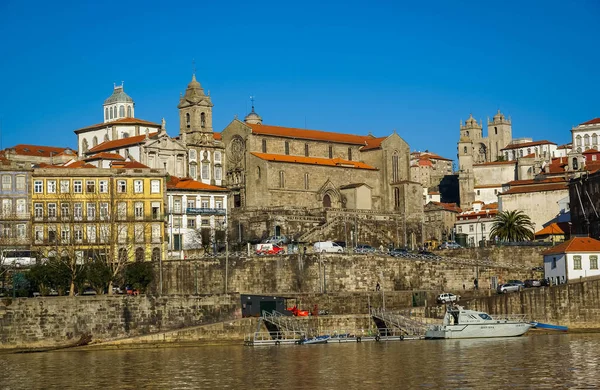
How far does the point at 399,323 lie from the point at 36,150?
63.7 metres

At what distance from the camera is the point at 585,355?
56594 millimetres

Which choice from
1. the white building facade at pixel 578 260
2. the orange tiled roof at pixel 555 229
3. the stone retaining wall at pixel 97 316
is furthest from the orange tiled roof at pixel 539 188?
the stone retaining wall at pixel 97 316

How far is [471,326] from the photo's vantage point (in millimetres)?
68062

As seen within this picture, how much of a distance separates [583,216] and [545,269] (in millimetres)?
16758

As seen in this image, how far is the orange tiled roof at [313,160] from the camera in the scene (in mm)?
120562

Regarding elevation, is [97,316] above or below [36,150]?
below

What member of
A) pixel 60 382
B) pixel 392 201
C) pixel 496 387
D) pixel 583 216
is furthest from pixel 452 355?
pixel 392 201

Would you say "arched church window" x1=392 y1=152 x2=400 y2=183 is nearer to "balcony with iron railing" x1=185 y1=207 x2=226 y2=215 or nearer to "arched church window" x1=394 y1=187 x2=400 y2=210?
"arched church window" x1=394 y1=187 x2=400 y2=210

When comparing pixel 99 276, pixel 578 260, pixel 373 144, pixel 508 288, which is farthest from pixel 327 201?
pixel 99 276

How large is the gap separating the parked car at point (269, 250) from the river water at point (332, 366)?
22753 mm

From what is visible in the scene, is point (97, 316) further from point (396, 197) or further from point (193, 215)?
point (396, 197)

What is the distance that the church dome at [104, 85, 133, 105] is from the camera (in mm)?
142375

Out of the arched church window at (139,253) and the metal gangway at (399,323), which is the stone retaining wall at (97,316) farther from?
the arched church window at (139,253)

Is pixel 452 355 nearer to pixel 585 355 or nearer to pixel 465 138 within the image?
pixel 585 355
